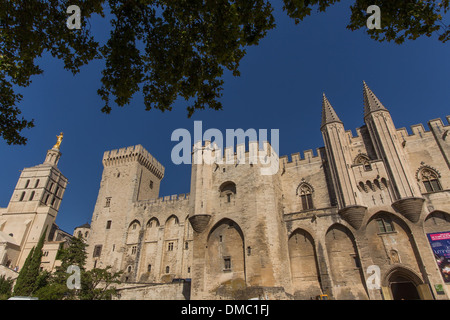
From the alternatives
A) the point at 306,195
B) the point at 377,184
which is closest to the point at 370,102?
the point at 377,184

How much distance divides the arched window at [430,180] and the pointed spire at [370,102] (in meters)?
5.87

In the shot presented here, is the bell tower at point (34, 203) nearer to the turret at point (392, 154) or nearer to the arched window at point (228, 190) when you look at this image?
the arched window at point (228, 190)

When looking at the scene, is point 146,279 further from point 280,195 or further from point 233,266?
point 280,195

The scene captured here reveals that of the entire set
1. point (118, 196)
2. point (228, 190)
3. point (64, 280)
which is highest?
point (118, 196)

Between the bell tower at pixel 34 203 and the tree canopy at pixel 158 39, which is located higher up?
the bell tower at pixel 34 203

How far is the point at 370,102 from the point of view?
23.2 m

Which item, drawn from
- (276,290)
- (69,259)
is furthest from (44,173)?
(276,290)

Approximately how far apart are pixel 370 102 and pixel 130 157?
31.6m

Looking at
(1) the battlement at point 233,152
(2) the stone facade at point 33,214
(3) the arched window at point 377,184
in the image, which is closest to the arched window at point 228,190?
(1) the battlement at point 233,152

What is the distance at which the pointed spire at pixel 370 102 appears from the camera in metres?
22.7

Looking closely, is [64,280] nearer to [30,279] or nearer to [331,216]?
[30,279]

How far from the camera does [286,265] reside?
20.6 metres
